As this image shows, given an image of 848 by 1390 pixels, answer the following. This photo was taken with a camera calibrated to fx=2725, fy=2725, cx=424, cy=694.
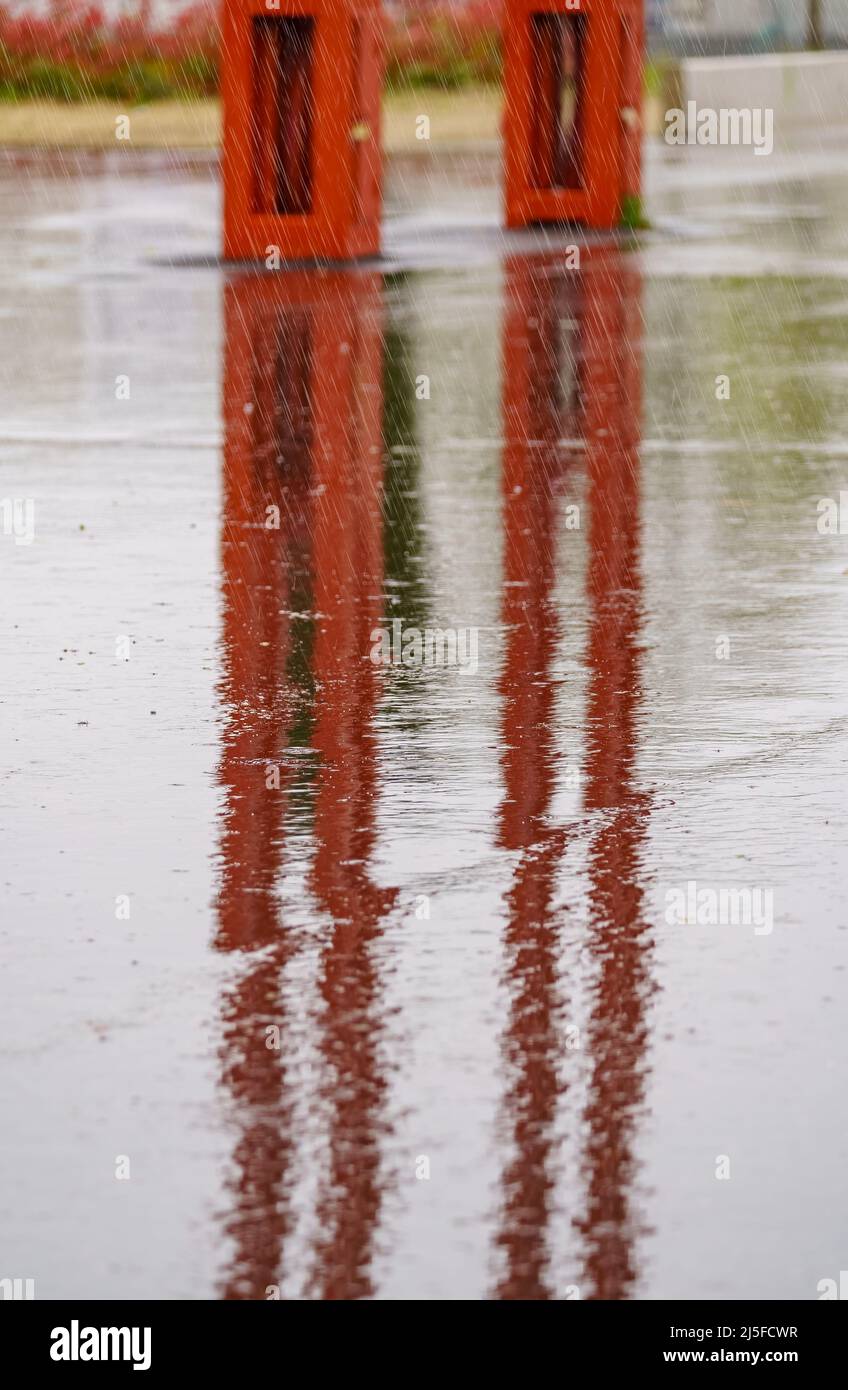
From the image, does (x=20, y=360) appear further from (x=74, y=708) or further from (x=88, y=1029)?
(x=88, y=1029)

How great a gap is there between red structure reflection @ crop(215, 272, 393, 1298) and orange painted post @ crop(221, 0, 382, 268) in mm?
7364

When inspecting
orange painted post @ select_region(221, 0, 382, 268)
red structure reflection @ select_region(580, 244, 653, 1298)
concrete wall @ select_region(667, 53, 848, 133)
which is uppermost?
concrete wall @ select_region(667, 53, 848, 133)

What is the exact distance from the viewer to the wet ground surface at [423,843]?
16.3 ft

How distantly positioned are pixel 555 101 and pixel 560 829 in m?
21.8

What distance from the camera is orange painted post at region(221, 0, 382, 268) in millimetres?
23312

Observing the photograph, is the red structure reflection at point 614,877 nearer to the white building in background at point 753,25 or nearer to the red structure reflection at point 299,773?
the red structure reflection at point 299,773

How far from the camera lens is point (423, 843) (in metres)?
7.13

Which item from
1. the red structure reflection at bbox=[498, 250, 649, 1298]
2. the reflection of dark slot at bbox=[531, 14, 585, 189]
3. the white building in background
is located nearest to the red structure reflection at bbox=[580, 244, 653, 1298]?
the red structure reflection at bbox=[498, 250, 649, 1298]

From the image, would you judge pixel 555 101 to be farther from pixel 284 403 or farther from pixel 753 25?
pixel 753 25

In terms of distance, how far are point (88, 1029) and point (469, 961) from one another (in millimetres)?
927

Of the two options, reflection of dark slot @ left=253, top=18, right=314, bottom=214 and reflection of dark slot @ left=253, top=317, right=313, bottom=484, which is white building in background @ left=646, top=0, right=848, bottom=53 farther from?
reflection of dark slot @ left=253, top=317, right=313, bottom=484
